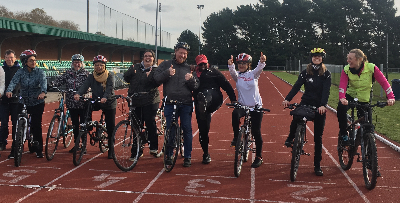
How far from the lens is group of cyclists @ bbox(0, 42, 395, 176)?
20.5ft

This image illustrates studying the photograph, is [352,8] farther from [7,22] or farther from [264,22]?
[7,22]

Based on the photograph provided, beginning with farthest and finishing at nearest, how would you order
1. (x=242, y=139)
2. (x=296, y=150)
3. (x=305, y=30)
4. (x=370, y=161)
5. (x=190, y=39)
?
(x=190, y=39)
(x=305, y=30)
(x=242, y=139)
(x=296, y=150)
(x=370, y=161)

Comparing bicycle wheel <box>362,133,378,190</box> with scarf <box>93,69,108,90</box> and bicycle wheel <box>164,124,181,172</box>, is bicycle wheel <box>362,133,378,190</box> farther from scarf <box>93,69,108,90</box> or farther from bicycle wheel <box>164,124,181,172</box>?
scarf <box>93,69,108,90</box>

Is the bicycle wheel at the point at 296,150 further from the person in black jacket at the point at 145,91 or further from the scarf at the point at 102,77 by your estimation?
the scarf at the point at 102,77

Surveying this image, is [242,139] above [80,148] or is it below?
above

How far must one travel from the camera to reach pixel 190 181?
232 inches

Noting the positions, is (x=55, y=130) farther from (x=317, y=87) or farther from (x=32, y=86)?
(x=317, y=87)

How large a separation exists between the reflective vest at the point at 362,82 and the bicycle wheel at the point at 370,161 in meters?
0.78

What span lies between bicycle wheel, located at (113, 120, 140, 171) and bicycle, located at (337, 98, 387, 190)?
3344 millimetres

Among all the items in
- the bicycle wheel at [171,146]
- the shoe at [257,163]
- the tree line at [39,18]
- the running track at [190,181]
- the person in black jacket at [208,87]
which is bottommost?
the running track at [190,181]

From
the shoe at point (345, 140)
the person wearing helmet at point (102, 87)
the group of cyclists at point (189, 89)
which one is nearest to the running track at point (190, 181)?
the group of cyclists at point (189, 89)

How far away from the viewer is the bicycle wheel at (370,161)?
5.37 m

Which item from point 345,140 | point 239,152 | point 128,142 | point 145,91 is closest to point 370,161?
point 345,140

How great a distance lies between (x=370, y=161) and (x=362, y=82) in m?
1.30
